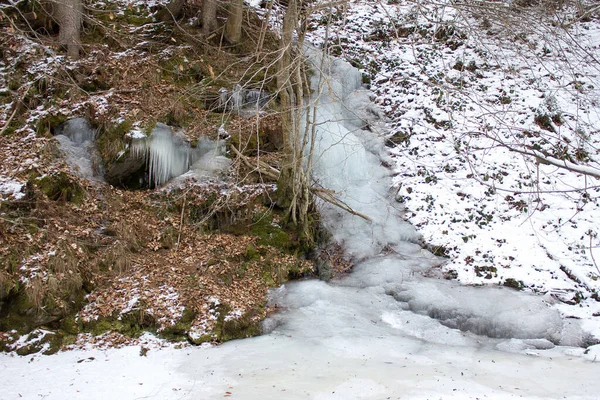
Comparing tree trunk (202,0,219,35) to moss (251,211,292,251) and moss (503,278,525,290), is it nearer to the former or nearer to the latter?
moss (251,211,292,251)

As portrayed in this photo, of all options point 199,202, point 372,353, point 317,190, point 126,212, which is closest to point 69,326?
point 126,212

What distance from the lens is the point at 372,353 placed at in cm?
465

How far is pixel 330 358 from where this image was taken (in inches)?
178

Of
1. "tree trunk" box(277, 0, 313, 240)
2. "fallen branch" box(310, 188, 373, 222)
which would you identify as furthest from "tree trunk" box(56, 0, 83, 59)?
"fallen branch" box(310, 188, 373, 222)

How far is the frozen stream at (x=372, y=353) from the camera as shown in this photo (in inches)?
157

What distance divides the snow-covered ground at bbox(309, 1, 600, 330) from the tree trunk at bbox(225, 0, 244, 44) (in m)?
1.86

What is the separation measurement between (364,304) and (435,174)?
3.12 meters

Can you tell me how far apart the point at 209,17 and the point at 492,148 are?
217 inches

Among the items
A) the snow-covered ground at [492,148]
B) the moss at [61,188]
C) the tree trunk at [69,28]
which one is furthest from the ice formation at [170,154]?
the snow-covered ground at [492,148]

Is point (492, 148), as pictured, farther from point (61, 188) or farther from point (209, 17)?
point (61, 188)

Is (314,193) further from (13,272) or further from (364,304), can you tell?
(13,272)

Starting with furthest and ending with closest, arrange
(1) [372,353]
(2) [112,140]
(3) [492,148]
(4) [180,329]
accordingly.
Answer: (3) [492,148], (2) [112,140], (4) [180,329], (1) [372,353]

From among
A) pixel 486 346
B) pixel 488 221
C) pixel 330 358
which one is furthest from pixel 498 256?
pixel 330 358

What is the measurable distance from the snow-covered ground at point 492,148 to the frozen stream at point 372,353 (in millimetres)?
512
